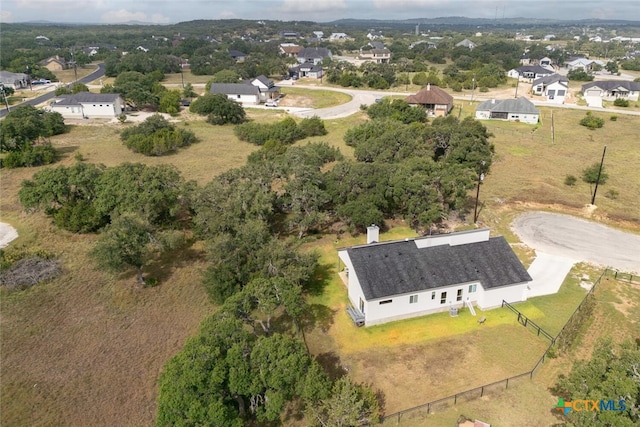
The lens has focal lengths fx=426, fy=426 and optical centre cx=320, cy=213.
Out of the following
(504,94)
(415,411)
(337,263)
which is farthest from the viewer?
(504,94)

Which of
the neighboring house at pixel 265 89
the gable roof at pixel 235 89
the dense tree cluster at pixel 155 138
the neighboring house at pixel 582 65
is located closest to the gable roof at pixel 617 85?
the neighboring house at pixel 582 65

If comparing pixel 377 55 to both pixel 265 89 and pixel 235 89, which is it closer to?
pixel 265 89

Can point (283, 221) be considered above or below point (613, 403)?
below

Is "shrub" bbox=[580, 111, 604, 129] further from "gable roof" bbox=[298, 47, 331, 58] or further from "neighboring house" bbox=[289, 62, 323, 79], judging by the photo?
"gable roof" bbox=[298, 47, 331, 58]

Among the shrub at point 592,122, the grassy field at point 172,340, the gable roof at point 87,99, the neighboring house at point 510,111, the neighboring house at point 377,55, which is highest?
the neighboring house at point 377,55

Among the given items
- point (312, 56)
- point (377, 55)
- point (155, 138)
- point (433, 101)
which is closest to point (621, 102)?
point (433, 101)

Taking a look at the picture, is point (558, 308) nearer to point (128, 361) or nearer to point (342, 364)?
point (342, 364)

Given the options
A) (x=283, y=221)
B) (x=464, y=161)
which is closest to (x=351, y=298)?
(x=283, y=221)

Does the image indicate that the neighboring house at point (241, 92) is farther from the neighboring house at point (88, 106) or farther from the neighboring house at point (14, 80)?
the neighboring house at point (14, 80)
